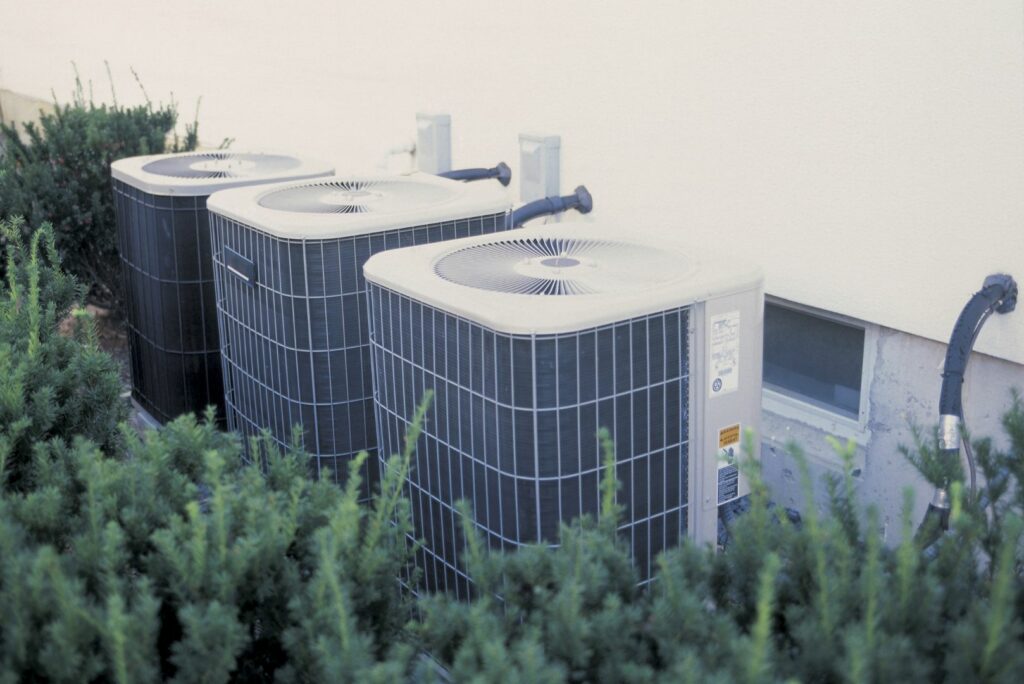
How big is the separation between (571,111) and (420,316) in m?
1.93

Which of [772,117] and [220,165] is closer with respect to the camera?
[772,117]

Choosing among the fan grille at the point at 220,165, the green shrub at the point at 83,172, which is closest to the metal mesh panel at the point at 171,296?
the fan grille at the point at 220,165

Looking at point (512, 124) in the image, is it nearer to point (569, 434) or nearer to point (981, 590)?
point (569, 434)

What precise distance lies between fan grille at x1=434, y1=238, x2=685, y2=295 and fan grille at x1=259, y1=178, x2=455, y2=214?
438mm

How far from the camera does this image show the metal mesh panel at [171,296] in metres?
3.92

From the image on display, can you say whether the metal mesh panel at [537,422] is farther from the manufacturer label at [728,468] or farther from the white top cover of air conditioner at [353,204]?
the white top cover of air conditioner at [353,204]

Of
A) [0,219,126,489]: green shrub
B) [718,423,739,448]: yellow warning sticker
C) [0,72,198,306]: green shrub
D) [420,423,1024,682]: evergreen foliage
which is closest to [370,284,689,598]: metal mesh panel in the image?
[718,423,739,448]: yellow warning sticker

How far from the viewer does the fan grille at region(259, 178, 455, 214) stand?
10.9ft

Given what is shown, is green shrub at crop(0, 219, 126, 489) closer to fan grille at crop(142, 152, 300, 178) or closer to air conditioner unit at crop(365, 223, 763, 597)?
air conditioner unit at crop(365, 223, 763, 597)

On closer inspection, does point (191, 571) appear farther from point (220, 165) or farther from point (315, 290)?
point (220, 165)

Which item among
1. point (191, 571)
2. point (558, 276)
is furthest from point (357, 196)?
point (191, 571)

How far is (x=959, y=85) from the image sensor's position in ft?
9.45

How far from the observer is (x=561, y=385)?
2.32m

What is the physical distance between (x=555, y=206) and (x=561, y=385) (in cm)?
181
